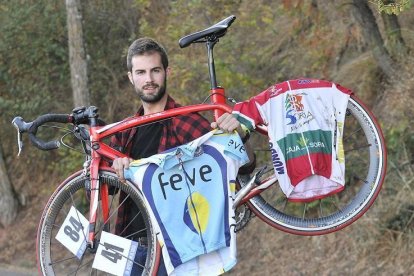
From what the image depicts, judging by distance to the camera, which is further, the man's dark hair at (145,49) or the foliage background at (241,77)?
the foliage background at (241,77)

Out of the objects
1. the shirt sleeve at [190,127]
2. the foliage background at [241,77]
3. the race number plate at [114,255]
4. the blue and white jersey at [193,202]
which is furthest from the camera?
the foliage background at [241,77]

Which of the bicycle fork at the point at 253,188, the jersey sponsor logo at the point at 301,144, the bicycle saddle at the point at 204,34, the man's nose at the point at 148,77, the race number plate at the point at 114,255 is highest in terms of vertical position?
the bicycle saddle at the point at 204,34

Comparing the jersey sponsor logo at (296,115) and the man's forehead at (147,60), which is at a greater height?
the man's forehead at (147,60)

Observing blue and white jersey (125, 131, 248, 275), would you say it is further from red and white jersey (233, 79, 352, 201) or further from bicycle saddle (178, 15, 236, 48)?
bicycle saddle (178, 15, 236, 48)

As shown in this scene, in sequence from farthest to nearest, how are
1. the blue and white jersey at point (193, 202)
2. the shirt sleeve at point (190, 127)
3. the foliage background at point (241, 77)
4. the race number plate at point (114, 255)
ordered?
the foliage background at point (241, 77), the shirt sleeve at point (190, 127), the race number plate at point (114, 255), the blue and white jersey at point (193, 202)

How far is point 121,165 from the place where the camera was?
3613mm

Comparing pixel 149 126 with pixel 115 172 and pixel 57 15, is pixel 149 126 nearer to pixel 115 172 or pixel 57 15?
pixel 115 172

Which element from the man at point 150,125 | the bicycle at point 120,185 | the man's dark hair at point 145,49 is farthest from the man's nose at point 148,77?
the bicycle at point 120,185

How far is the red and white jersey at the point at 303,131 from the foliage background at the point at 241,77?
2.81 meters

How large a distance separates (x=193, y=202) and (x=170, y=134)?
0.47 metres

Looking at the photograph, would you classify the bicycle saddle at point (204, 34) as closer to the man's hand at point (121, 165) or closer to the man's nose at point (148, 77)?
the man's nose at point (148, 77)

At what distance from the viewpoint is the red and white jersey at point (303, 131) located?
3709 mm

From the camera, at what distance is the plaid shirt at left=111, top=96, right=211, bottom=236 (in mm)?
3771

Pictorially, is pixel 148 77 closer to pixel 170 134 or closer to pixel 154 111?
pixel 154 111
